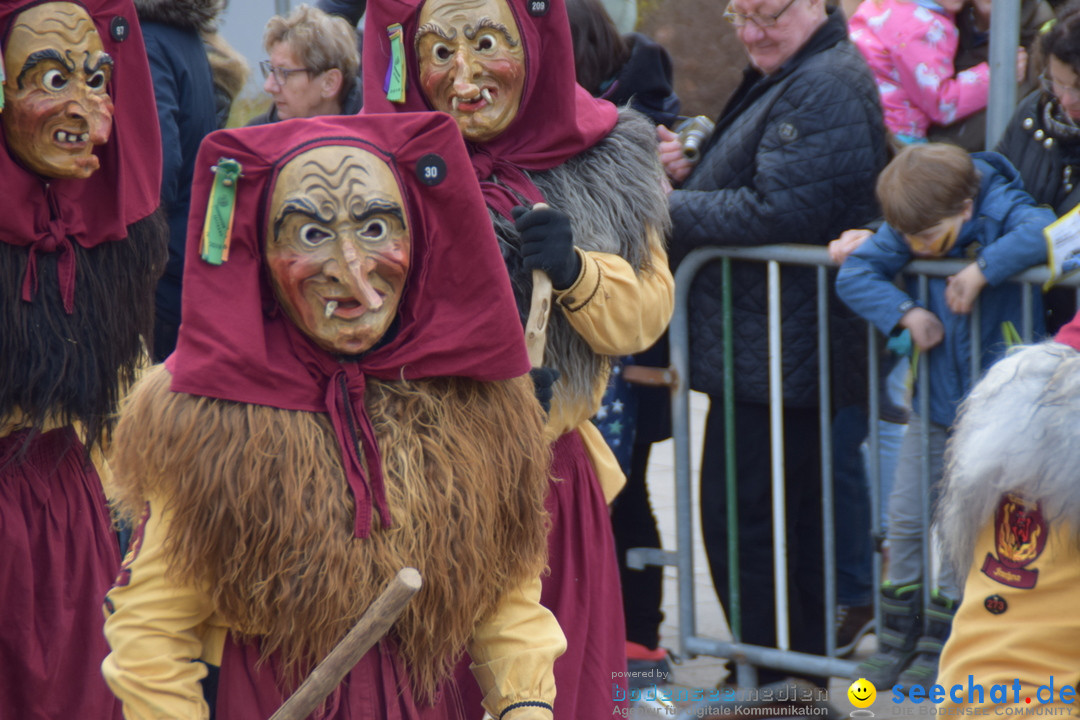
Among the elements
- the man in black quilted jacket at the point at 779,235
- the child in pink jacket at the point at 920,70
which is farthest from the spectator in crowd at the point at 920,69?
the man in black quilted jacket at the point at 779,235

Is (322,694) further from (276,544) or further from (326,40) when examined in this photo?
(326,40)

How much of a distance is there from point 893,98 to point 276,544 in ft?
9.90

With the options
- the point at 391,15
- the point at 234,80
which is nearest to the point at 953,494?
the point at 391,15

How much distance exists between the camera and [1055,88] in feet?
11.0

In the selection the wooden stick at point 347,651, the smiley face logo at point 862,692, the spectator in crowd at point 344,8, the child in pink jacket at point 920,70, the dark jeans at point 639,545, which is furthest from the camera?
the spectator in crowd at point 344,8

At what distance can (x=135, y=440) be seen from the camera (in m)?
2.08

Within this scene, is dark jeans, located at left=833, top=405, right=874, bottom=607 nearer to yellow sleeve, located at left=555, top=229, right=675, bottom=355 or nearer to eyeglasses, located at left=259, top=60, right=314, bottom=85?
yellow sleeve, located at left=555, top=229, right=675, bottom=355

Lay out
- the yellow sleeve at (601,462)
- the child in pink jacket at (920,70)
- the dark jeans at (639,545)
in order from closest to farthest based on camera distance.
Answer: the yellow sleeve at (601,462) → the dark jeans at (639,545) → the child in pink jacket at (920,70)

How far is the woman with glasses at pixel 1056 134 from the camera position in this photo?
327cm

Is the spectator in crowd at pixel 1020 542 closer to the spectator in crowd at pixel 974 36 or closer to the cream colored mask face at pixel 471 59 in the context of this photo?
the cream colored mask face at pixel 471 59

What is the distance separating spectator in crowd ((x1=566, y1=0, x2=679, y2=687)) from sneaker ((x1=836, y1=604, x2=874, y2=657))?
531mm

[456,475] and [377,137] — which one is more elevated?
[377,137]

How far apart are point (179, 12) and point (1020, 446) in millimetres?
3158

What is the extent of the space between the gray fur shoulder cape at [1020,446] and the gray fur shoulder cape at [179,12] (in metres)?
3.02
